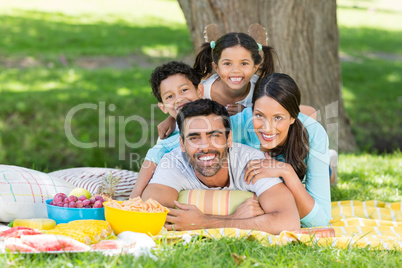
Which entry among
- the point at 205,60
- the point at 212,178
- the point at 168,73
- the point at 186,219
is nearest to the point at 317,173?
the point at 212,178

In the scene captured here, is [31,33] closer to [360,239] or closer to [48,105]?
[48,105]

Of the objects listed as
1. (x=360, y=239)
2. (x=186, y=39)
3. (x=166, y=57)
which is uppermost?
(x=186, y=39)

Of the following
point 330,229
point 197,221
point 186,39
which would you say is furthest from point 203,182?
point 186,39

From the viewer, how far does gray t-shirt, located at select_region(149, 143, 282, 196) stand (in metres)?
3.83

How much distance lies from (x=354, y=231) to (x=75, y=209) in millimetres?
2065

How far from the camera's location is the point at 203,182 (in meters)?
3.96

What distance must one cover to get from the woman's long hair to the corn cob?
148 centimetres

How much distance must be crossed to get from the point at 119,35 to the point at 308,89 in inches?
308

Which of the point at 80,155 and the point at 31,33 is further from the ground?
the point at 31,33

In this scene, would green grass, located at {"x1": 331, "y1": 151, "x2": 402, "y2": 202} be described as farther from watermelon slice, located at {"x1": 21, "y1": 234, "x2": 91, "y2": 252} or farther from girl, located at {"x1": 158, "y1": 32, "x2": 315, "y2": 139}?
watermelon slice, located at {"x1": 21, "y1": 234, "x2": 91, "y2": 252}

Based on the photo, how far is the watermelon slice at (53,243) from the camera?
2928 millimetres

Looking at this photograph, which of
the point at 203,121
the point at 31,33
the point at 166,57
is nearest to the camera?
the point at 203,121

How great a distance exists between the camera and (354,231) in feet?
12.5

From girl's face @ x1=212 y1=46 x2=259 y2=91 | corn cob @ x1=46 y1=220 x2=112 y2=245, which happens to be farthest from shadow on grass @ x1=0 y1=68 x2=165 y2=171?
corn cob @ x1=46 y1=220 x2=112 y2=245
